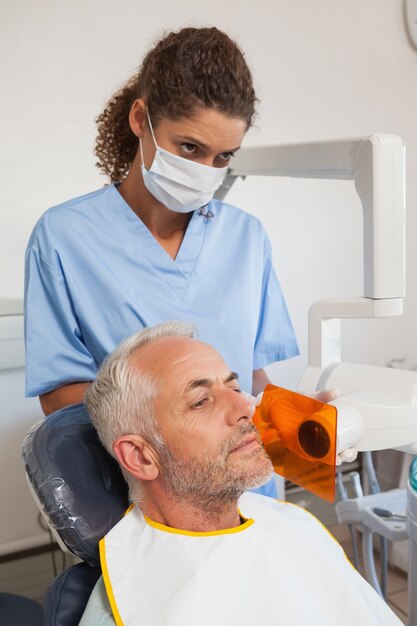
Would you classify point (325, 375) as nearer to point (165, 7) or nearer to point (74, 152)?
point (74, 152)

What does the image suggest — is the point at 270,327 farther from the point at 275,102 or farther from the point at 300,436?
the point at 275,102

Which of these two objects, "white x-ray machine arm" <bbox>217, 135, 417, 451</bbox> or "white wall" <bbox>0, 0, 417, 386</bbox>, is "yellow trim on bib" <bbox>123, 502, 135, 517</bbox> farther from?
"white wall" <bbox>0, 0, 417, 386</bbox>

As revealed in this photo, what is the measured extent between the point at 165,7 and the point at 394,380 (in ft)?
6.04

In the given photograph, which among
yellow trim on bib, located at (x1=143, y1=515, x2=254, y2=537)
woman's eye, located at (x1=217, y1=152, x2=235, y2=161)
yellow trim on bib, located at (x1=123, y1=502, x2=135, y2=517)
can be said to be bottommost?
yellow trim on bib, located at (x1=143, y1=515, x2=254, y2=537)

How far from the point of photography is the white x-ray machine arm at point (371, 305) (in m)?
0.88

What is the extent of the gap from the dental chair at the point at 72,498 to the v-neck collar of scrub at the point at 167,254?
0.43 m

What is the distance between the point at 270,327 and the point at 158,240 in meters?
0.37

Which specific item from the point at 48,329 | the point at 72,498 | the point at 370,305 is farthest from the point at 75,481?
the point at 370,305

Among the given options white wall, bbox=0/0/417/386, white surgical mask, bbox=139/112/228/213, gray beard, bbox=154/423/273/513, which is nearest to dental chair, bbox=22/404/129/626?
gray beard, bbox=154/423/273/513

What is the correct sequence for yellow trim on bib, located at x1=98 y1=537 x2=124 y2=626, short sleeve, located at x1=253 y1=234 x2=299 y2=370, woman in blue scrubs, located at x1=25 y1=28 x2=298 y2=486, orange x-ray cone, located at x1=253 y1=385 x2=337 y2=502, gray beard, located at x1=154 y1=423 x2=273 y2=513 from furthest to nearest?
short sleeve, located at x1=253 y1=234 x2=299 y2=370 < woman in blue scrubs, located at x1=25 y1=28 x2=298 y2=486 < gray beard, located at x1=154 y1=423 x2=273 y2=513 < yellow trim on bib, located at x1=98 y1=537 x2=124 y2=626 < orange x-ray cone, located at x1=253 y1=385 x2=337 y2=502

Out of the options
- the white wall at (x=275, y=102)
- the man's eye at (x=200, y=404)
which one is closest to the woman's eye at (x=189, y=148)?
the man's eye at (x=200, y=404)

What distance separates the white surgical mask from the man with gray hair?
12.5 inches

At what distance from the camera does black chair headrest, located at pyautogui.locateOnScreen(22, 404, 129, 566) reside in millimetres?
1040

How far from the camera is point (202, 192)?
1349mm
